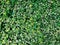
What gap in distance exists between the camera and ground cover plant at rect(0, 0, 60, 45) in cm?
460

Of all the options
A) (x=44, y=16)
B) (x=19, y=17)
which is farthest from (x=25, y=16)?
(x=44, y=16)

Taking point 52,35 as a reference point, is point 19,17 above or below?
above

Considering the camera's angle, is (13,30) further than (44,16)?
No

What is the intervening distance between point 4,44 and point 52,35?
1.17m

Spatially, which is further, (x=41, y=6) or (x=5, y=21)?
(x=41, y=6)

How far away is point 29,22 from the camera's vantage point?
194 inches

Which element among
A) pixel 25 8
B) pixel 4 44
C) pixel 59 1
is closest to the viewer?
pixel 4 44

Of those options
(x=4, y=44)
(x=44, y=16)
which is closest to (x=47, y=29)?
(x=44, y=16)

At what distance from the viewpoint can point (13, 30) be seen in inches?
186

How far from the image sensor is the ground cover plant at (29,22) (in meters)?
4.60

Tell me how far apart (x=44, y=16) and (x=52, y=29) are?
1.49 feet

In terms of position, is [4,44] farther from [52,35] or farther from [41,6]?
[41,6]

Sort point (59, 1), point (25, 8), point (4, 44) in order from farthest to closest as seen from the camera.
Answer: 1. point (59, 1)
2. point (25, 8)
3. point (4, 44)

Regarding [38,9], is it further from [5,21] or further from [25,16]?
[5,21]
